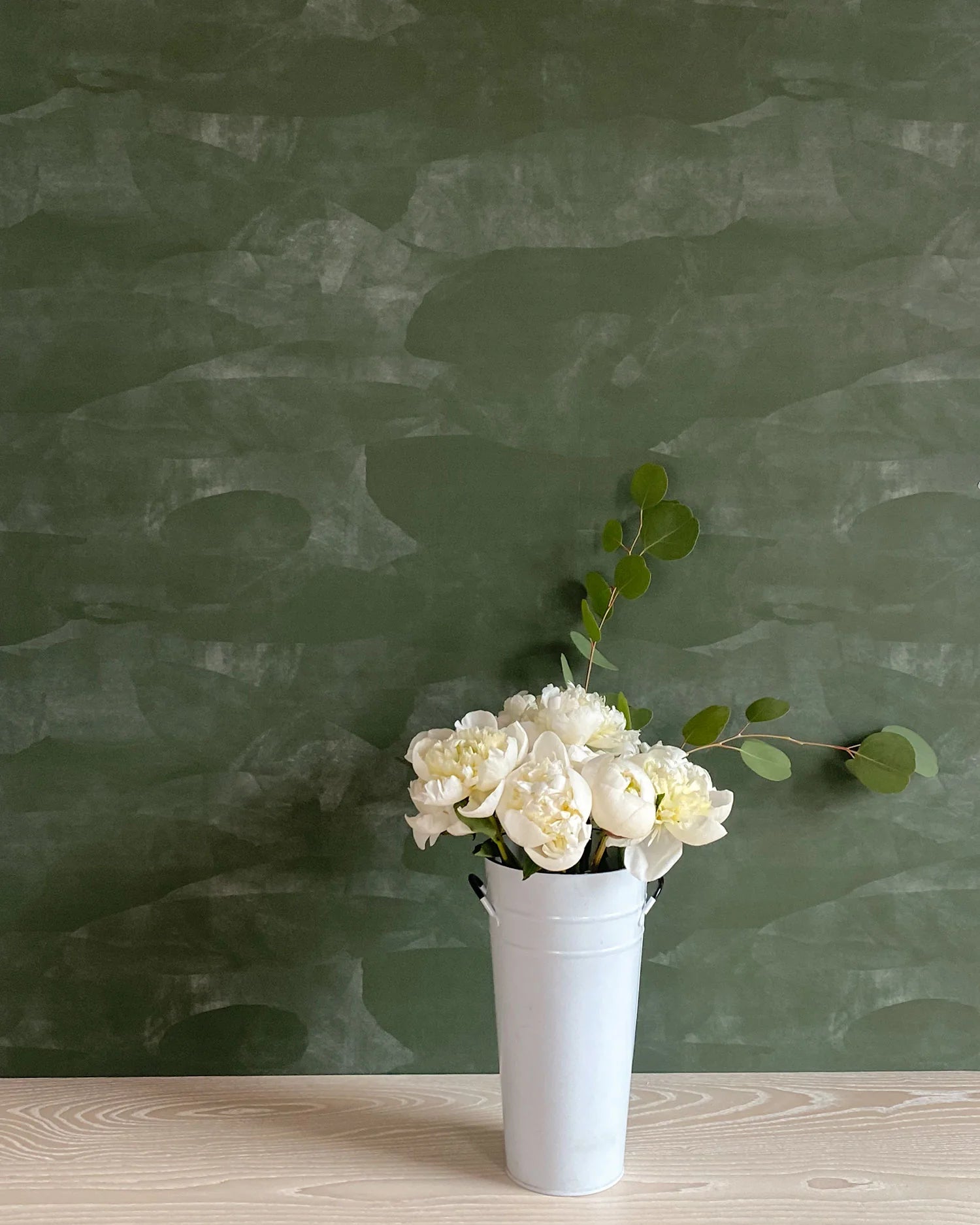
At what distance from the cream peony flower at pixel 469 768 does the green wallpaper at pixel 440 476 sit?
0.65 feet

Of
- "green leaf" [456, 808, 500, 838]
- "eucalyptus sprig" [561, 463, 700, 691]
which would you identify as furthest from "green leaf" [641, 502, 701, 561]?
A: "green leaf" [456, 808, 500, 838]

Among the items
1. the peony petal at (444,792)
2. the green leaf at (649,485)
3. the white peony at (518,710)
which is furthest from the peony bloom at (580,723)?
the green leaf at (649,485)

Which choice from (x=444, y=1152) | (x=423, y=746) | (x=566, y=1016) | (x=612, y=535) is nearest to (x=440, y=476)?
(x=612, y=535)

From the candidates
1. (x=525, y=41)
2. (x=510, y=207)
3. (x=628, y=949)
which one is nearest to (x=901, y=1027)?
(x=628, y=949)

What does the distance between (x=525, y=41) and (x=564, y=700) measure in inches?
26.8

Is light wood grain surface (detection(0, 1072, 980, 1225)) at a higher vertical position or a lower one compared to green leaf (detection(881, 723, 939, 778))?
lower

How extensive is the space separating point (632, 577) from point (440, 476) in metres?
0.23

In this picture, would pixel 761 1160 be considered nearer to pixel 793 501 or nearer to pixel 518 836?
pixel 518 836

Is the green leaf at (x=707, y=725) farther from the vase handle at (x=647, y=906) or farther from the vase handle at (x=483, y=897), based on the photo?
the vase handle at (x=483, y=897)

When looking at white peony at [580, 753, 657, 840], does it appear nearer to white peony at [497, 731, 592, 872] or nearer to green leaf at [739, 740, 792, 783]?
white peony at [497, 731, 592, 872]

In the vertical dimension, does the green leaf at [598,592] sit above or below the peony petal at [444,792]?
above

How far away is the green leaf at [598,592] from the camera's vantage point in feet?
3.51

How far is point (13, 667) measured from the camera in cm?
110

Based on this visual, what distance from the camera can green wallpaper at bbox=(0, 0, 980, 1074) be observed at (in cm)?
107
